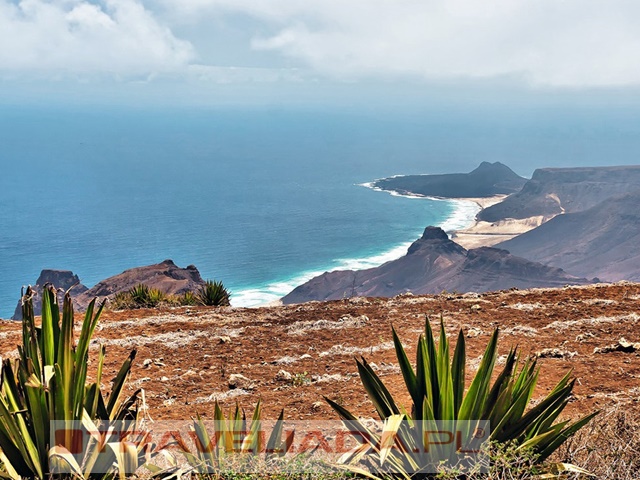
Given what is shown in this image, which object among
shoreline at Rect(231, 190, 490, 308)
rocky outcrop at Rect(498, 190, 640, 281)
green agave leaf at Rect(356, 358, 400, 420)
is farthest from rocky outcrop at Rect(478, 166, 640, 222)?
green agave leaf at Rect(356, 358, 400, 420)

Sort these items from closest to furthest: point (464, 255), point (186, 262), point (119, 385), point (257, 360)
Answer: point (119, 385)
point (257, 360)
point (464, 255)
point (186, 262)

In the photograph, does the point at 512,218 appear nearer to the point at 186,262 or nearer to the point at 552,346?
the point at 186,262

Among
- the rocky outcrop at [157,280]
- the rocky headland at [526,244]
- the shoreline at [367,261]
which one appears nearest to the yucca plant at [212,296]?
Result: the rocky outcrop at [157,280]

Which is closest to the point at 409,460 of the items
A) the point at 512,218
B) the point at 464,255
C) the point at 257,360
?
the point at 257,360

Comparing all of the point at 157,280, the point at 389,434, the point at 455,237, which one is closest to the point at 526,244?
the point at 455,237

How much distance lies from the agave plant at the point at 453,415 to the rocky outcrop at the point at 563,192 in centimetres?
14881

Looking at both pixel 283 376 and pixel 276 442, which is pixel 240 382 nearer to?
pixel 283 376

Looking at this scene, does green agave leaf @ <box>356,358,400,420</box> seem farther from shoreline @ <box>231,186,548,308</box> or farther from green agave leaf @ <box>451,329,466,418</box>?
shoreline @ <box>231,186,548,308</box>

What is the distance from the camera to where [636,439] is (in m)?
4.46

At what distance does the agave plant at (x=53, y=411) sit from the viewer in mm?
3586

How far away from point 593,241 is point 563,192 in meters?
31.3

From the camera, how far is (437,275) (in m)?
103

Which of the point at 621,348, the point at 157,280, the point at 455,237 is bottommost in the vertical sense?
the point at 621,348

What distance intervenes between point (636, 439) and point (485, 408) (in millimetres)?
1205
